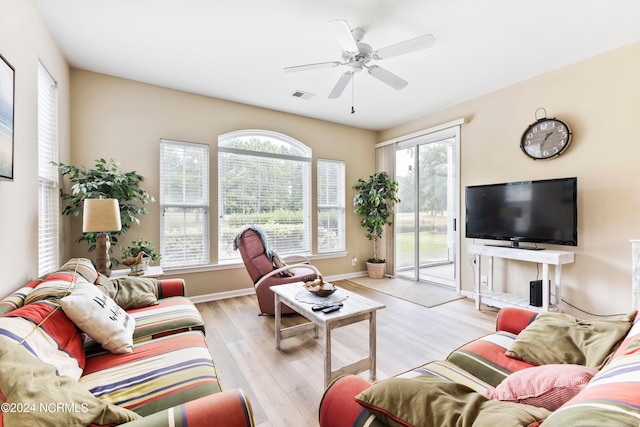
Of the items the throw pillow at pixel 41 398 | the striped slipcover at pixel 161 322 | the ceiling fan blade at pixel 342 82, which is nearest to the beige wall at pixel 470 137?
the striped slipcover at pixel 161 322

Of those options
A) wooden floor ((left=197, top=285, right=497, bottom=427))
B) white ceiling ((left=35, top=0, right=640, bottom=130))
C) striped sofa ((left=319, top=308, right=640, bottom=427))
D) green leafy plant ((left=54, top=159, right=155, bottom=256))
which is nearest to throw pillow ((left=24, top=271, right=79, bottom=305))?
wooden floor ((left=197, top=285, right=497, bottom=427))

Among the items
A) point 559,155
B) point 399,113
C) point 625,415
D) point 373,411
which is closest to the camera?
point 625,415

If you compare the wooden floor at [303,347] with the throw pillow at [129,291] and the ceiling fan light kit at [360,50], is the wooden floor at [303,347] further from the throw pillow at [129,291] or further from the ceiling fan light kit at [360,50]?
the ceiling fan light kit at [360,50]

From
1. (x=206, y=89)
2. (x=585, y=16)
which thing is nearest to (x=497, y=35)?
(x=585, y=16)

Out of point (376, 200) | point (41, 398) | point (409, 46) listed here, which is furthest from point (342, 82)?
point (41, 398)

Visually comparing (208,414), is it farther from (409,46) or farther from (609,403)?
(409,46)

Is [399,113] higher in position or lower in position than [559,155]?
higher

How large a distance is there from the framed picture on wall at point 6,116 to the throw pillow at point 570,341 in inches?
119

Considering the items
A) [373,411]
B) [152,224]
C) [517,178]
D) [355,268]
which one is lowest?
[355,268]

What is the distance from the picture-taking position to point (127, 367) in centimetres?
145

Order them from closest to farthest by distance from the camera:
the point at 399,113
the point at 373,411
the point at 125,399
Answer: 1. the point at 373,411
2. the point at 125,399
3. the point at 399,113

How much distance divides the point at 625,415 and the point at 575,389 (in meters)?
0.49

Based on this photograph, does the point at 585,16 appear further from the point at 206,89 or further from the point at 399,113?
the point at 206,89

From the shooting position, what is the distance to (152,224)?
12.0ft
